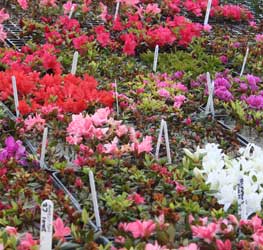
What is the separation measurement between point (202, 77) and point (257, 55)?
1.23 metres

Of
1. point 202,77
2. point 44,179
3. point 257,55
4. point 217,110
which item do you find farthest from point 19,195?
point 257,55

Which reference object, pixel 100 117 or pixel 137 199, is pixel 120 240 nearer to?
pixel 137 199

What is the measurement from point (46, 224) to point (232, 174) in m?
1.30

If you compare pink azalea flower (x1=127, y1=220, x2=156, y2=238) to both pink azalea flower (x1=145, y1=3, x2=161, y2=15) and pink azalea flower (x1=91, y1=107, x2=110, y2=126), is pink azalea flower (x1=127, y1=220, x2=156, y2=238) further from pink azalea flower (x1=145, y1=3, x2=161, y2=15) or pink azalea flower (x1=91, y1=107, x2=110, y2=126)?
pink azalea flower (x1=145, y1=3, x2=161, y2=15)

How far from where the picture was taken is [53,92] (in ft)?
15.4

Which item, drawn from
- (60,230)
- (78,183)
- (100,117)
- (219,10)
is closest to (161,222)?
(60,230)

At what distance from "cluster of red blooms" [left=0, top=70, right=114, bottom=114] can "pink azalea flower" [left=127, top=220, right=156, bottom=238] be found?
1.57 metres

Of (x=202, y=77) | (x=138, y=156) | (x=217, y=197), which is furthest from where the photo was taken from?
(x=202, y=77)

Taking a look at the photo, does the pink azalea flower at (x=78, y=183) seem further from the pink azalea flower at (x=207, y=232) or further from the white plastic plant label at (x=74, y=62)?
the white plastic plant label at (x=74, y=62)

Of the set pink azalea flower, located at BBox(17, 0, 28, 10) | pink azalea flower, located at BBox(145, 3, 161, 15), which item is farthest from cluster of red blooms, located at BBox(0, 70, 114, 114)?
pink azalea flower, located at BBox(145, 3, 161, 15)

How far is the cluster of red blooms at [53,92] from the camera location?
14.9 feet

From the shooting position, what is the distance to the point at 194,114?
487cm

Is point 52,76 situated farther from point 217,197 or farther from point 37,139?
point 217,197

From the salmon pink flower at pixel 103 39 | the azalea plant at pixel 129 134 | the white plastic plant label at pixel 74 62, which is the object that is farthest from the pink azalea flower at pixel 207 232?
the salmon pink flower at pixel 103 39
